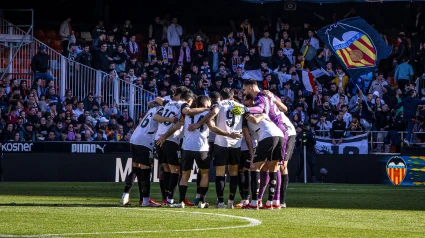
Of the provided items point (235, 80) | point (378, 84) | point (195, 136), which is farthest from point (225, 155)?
point (378, 84)

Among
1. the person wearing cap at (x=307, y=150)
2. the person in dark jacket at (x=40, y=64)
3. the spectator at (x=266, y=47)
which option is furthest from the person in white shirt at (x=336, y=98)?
the person in dark jacket at (x=40, y=64)

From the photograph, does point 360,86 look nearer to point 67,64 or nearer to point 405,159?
point 405,159

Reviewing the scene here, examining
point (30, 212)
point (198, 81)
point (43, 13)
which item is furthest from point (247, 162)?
point (43, 13)

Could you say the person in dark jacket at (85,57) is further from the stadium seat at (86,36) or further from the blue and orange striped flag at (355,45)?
the blue and orange striped flag at (355,45)

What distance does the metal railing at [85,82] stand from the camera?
3138 cm

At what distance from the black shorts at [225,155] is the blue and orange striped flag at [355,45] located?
1672cm

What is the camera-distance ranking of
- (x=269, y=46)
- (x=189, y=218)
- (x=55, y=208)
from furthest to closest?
1. (x=269, y=46)
2. (x=55, y=208)
3. (x=189, y=218)

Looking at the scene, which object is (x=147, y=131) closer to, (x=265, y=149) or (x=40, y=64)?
(x=265, y=149)

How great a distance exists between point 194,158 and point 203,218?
8.19ft

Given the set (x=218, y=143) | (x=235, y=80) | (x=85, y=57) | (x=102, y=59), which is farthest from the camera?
(x=235, y=80)

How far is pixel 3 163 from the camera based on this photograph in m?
27.4

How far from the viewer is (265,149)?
51.0 feet

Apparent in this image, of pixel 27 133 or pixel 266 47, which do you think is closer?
pixel 27 133

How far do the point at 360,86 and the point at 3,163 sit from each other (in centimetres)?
1369
